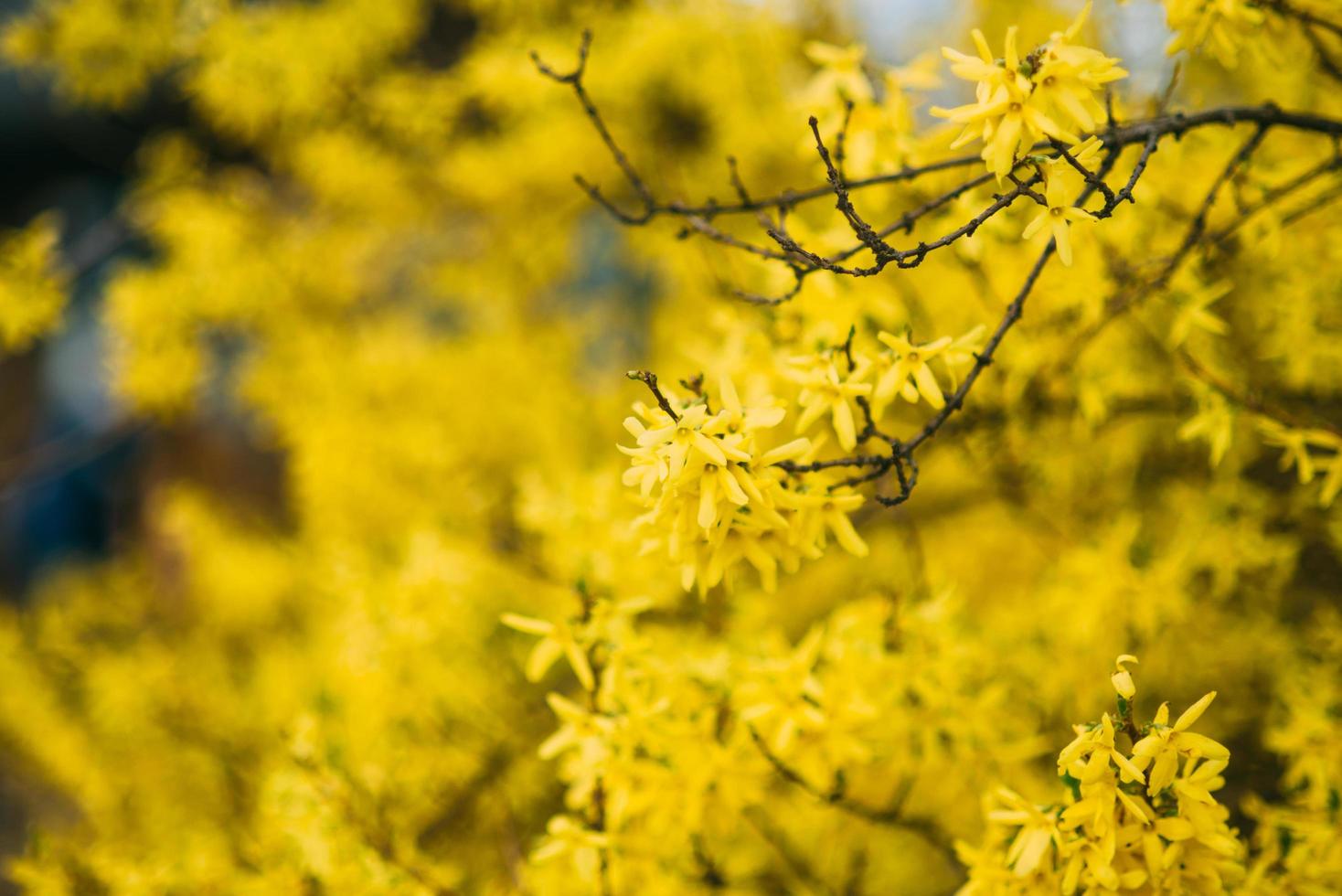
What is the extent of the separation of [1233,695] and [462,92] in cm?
383

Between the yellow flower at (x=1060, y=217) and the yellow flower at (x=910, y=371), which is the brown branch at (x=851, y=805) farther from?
the yellow flower at (x=1060, y=217)

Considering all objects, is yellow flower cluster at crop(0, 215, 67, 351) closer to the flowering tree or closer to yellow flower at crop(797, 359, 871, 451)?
the flowering tree

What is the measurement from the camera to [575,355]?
5.48 meters

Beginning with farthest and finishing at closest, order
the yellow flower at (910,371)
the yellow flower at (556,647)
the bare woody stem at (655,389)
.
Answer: the yellow flower at (556,647), the yellow flower at (910,371), the bare woody stem at (655,389)

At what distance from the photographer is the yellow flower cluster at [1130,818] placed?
119 cm

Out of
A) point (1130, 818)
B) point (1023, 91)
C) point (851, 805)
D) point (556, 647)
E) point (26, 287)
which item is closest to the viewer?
point (1023, 91)

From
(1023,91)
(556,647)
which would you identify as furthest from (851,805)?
(1023,91)

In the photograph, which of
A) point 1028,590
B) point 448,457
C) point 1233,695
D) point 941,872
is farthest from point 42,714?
point 1233,695

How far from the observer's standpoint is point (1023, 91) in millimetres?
1152

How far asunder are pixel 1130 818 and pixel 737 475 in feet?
2.59

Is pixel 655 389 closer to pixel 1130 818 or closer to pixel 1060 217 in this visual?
pixel 1060 217

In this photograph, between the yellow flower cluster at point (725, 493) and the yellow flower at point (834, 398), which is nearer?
the yellow flower cluster at point (725, 493)

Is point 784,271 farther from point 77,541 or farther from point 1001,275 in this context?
point 77,541

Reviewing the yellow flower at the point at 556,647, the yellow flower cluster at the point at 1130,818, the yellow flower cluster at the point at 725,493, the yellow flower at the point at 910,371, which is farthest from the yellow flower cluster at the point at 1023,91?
the yellow flower at the point at 556,647
